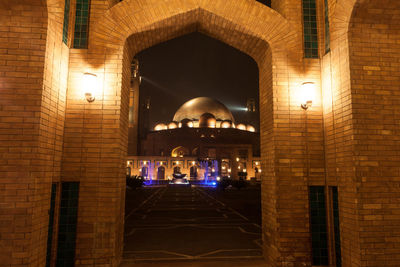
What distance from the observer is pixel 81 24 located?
20.0 feet

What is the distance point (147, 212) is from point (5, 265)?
9519 mm

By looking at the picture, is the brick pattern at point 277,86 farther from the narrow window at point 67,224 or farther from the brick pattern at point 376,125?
the narrow window at point 67,224

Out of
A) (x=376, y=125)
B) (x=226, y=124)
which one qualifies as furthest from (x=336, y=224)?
(x=226, y=124)

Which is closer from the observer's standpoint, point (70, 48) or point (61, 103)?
point (61, 103)

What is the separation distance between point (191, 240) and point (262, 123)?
3910 mm

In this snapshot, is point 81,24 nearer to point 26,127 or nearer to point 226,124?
point 26,127

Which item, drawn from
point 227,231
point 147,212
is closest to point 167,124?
point 147,212

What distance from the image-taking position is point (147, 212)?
13.6 meters

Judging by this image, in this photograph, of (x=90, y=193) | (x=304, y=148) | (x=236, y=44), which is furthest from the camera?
(x=236, y=44)

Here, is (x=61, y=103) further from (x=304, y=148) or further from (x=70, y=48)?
(x=304, y=148)

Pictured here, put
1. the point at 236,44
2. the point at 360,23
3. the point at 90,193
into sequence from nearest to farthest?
the point at 360,23 → the point at 90,193 → the point at 236,44

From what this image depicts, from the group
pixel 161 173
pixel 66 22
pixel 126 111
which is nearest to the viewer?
pixel 66 22

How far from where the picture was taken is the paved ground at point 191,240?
6.44 meters

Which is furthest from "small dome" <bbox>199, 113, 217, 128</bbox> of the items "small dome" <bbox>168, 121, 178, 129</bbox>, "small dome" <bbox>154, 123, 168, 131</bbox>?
"small dome" <bbox>154, 123, 168, 131</bbox>
